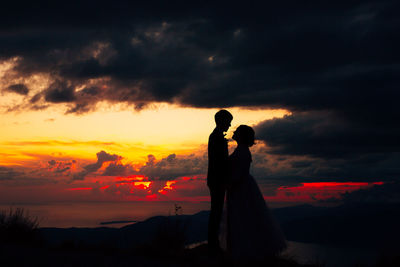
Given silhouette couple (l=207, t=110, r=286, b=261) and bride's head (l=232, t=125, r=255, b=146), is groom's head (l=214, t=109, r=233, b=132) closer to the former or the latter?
silhouette couple (l=207, t=110, r=286, b=261)

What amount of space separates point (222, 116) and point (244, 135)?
1.63 ft

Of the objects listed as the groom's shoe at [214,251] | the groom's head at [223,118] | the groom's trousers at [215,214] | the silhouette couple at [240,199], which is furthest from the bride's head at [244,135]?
the groom's shoe at [214,251]

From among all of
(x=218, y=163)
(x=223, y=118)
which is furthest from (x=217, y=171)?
(x=223, y=118)

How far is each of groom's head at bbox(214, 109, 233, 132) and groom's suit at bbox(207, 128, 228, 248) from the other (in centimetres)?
10

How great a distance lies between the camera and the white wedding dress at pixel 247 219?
6.85 m

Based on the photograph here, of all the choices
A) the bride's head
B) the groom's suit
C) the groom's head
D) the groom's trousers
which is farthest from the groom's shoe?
the groom's head

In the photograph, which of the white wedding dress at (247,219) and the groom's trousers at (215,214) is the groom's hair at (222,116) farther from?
the groom's trousers at (215,214)

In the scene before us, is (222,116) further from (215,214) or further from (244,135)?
(215,214)

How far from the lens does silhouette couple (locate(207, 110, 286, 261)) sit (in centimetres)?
687

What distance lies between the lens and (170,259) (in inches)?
269

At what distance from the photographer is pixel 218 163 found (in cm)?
699

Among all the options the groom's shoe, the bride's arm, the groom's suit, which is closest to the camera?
the bride's arm

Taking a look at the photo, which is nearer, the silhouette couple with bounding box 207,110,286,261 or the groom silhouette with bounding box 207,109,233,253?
the silhouette couple with bounding box 207,110,286,261

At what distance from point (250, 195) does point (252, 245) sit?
0.82 metres
